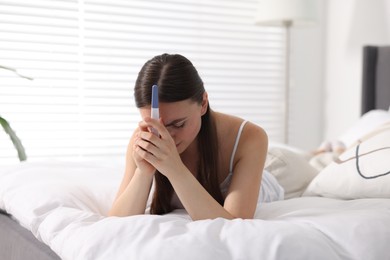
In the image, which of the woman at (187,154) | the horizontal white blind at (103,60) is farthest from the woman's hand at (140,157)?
the horizontal white blind at (103,60)

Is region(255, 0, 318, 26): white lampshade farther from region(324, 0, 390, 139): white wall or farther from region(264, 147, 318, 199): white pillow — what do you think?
region(264, 147, 318, 199): white pillow

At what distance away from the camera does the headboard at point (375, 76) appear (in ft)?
9.37

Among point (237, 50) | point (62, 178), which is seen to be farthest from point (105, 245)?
point (237, 50)

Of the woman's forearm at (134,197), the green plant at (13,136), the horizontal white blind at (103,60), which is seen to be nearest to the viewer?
the woman's forearm at (134,197)

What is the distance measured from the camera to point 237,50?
3391 mm

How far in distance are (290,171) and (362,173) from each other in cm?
28

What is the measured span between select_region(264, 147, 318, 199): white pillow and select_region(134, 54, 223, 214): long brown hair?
0.39 meters

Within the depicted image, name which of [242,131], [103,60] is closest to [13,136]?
[242,131]

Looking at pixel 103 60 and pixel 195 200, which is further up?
pixel 103 60

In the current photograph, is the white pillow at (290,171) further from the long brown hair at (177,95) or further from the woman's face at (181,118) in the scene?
the woman's face at (181,118)

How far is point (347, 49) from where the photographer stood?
333cm

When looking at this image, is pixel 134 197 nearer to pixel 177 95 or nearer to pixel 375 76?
pixel 177 95

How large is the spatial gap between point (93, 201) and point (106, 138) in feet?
5.24

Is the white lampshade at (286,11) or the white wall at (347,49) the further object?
the white wall at (347,49)
